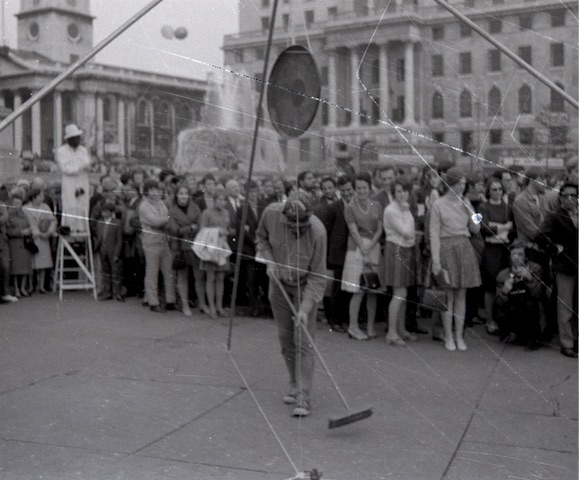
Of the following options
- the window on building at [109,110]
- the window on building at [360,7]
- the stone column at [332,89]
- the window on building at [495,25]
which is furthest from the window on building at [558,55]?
the window on building at [109,110]

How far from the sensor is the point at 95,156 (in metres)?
5.29

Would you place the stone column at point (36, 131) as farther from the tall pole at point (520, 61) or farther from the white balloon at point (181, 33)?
the tall pole at point (520, 61)

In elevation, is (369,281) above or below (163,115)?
below

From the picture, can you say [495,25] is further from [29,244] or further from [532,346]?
[29,244]

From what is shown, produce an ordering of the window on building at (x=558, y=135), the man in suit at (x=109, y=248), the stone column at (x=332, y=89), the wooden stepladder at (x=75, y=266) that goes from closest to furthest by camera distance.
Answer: the stone column at (x=332, y=89), the window on building at (x=558, y=135), the man in suit at (x=109, y=248), the wooden stepladder at (x=75, y=266)

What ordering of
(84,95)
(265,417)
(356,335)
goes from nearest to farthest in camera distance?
(265,417) → (84,95) → (356,335)

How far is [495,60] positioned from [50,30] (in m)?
3.00

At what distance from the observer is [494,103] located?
5.36 metres

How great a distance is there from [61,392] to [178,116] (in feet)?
6.38

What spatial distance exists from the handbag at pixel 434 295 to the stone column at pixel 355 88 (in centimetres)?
240

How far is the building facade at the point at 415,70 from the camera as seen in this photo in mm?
4992

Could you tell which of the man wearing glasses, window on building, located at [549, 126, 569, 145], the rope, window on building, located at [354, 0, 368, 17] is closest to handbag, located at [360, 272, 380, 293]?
the rope

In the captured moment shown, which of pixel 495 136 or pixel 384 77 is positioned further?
pixel 384 77

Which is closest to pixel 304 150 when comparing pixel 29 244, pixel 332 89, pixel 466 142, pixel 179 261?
pixel 332 89
